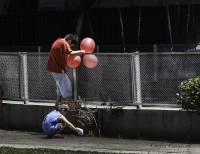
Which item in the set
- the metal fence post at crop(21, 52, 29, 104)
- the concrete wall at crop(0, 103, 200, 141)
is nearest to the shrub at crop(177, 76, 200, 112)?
the concrete wall at crop(0, 103, 200, 141)

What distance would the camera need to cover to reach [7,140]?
1171 cm

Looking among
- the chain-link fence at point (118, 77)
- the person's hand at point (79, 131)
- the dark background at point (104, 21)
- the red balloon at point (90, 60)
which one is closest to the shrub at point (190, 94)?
the chain-link fence at point (118, 77)

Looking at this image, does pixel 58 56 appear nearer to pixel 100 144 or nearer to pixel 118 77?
pixel 118 77

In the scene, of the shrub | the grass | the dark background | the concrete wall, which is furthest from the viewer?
the dark background

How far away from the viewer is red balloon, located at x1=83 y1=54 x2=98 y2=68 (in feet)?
39.4

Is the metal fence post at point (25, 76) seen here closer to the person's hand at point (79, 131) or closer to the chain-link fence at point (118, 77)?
the chain-link fence at point (118, 77)

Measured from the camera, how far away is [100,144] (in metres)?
11.1

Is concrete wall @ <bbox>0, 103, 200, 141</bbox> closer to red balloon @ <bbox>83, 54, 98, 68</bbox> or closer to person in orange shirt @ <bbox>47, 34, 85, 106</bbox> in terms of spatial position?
person in orange shirt @ <bbox>47, 34, 85, 106</bbox>

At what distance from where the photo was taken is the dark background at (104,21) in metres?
33.7

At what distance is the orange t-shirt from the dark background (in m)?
18.0

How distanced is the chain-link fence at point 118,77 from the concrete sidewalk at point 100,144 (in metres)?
0.95

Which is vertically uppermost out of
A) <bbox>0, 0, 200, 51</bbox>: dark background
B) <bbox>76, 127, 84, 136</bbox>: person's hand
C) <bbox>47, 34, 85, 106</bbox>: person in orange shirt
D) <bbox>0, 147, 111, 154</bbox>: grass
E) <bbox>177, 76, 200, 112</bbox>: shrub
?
<bbox>0, 0, 200, 51</bbox>: dark background

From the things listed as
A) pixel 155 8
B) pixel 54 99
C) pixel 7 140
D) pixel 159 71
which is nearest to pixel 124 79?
pixel 159 71

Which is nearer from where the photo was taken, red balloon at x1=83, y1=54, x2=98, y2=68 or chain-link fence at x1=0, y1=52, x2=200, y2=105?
chain-link fence at x1=0, y1=52, x2=200, y2=105
